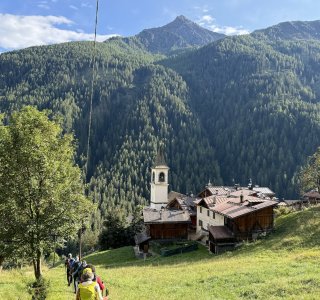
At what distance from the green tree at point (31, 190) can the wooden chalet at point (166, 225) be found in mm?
43437

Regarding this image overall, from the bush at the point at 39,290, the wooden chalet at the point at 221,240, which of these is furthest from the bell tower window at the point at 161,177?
the bush at the point at 39,290

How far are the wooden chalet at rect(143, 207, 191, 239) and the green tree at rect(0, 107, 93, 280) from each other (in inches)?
1710

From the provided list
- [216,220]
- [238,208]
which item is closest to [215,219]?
[216,220]

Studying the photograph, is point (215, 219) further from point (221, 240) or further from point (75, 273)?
point (75, 273)

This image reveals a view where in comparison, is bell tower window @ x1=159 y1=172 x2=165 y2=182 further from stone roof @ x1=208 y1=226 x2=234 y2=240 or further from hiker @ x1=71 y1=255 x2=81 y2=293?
hiker @ x1=71 y1=255 x2=81 y2=293

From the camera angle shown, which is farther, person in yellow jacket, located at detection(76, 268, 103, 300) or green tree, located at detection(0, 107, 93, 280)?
green tree, located at detection(0, 107, 93, 280)

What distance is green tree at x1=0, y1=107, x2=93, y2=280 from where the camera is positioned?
2066cm

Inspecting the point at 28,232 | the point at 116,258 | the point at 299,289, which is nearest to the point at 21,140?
the point at 28,232

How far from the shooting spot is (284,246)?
41.9m

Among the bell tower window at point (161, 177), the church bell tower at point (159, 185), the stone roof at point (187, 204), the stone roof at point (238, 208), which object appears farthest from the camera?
the bell tower window at point (161, 177)

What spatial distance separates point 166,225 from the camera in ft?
216

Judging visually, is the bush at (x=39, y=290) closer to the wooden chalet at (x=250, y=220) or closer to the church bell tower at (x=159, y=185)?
the wooden chalet at (x=250, y=220)

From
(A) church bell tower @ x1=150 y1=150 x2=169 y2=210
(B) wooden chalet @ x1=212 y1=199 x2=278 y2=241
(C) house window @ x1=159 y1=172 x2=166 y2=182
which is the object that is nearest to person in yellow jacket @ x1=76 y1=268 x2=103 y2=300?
(B) wooden chalet @ x1=212 y1=199 x2=278 y2=241

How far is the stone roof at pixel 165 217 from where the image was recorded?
213ft
